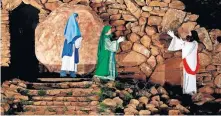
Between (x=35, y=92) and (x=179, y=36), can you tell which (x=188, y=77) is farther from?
(x=35, y=92)

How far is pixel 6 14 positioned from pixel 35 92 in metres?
2.45

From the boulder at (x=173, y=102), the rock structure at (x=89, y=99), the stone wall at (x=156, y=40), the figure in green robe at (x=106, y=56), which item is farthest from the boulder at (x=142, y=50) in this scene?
the boulder at (x=173, y=102)

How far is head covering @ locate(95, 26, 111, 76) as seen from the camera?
11.2 m

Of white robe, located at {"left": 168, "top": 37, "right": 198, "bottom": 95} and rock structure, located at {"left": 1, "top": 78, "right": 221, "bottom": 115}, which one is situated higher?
white robe, located at {"left": 168, "top": 37, "right": 198, "bottom": 95}

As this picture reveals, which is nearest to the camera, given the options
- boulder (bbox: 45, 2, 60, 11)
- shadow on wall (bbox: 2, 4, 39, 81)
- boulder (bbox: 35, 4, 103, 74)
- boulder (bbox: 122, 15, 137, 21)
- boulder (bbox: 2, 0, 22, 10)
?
boulder (bbox: 122, 15, 137, 21)

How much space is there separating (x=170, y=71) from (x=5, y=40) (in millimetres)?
4334

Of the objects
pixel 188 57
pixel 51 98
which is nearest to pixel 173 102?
pixel 188 57

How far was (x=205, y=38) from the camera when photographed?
11461mm

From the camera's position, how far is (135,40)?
11.6m

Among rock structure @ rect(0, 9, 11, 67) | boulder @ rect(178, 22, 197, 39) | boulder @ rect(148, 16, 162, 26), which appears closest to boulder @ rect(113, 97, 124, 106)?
boulder @ rect(148, 16, 162, 26)

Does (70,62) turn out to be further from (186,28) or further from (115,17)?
(186,28)

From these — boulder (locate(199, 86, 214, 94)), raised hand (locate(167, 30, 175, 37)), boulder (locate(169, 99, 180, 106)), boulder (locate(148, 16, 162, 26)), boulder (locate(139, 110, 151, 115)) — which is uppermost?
boulder (locate(148, 16, 162, 26))

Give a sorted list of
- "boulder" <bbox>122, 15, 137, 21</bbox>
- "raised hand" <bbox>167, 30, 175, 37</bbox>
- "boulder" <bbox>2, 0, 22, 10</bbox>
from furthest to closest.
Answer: "boulder" <bbox>2, 0, 22, 10</bbox>
"boulder" <bbox>122, 15, 137, 21</bbox>
"raised hand" <bbox>167, 30, 175, 37</bbox>

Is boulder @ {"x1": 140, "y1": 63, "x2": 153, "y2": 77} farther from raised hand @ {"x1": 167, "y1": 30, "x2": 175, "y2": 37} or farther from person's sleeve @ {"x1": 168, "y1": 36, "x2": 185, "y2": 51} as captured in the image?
raised hand @ {"x1": 167, "y1": 30, "x2": 175, "y2": 37}
